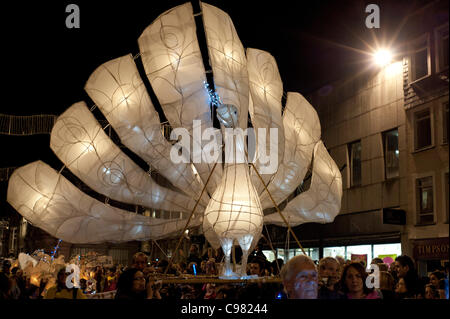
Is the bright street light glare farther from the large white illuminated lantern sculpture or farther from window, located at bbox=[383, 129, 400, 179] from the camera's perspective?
the large white illuminated lantern sculpture

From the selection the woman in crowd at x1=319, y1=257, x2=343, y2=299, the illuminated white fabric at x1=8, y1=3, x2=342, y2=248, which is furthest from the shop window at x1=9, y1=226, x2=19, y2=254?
the woman in crowd at x1=319, y1=257, x2=343, y2=299

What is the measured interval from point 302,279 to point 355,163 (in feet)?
58.4

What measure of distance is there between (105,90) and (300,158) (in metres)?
3.06

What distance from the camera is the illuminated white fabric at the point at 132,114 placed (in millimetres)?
7801

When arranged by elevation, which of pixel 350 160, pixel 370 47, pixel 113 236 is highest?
pixel 370 47

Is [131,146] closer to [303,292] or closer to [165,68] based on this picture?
[165,68]

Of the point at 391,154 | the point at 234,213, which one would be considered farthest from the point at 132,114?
the point at 391,154

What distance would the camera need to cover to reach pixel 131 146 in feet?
26.0

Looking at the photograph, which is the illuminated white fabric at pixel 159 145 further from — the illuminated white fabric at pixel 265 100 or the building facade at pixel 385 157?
the building facade at pixel 385 157

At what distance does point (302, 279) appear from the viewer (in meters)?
3.65

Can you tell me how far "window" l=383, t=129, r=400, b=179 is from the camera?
1855 cm

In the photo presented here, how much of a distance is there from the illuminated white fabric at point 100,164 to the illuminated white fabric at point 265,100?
142 cm
